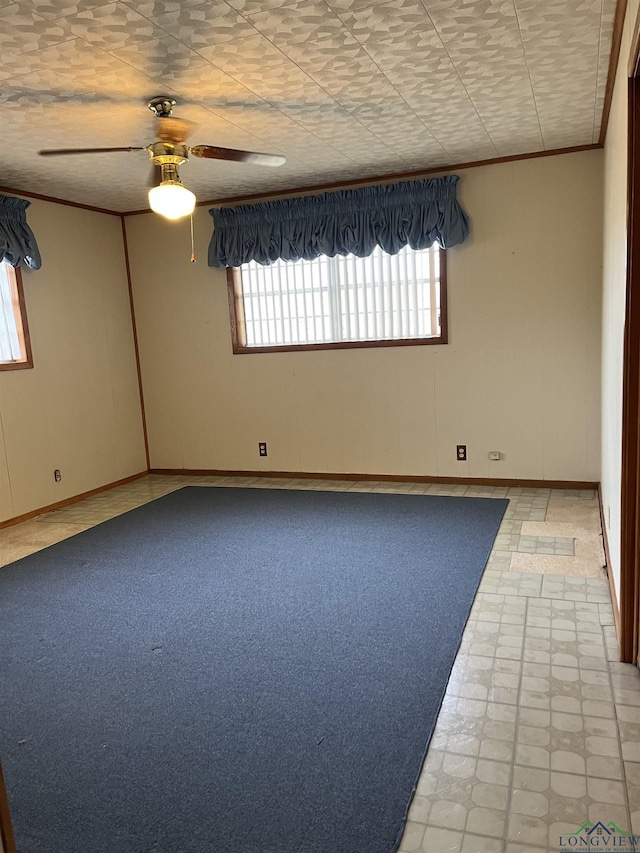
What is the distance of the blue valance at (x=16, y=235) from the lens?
4.49 meters

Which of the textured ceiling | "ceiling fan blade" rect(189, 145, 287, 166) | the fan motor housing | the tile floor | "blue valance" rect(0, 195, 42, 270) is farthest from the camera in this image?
"blue valance" rect(0, 195, 42, 270)

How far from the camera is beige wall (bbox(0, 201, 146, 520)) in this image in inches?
189

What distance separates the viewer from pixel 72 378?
5.29 metres

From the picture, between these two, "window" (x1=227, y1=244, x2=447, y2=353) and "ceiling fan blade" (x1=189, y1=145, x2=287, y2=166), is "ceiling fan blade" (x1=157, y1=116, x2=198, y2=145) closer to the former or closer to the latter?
"ceiling fan blade" (x1=189, y1=145, x2=287, y2=166)

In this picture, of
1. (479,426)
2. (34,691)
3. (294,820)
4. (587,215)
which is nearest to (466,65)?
(587,215)

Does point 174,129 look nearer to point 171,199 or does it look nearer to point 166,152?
point 166,152

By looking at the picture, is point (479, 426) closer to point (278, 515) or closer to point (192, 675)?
point (278, 515)

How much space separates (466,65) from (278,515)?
2.99 meters

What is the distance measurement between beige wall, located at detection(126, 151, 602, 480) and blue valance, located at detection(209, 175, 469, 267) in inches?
7.8

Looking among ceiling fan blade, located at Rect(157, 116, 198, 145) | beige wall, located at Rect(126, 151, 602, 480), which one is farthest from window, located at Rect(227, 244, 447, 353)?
ceiling fan blade, located at Rect(157, 116, 198, 145)

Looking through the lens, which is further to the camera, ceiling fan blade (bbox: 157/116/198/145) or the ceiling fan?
ceiling fan blade (bbox: 157/116/198/145)

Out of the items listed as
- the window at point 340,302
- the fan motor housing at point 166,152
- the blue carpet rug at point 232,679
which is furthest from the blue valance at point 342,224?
the blue carpet rug at point 232,679

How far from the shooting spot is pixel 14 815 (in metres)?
1.81

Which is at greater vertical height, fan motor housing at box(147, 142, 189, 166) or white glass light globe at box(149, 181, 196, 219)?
fan motor housing at box(147, 142, 189, 166)
